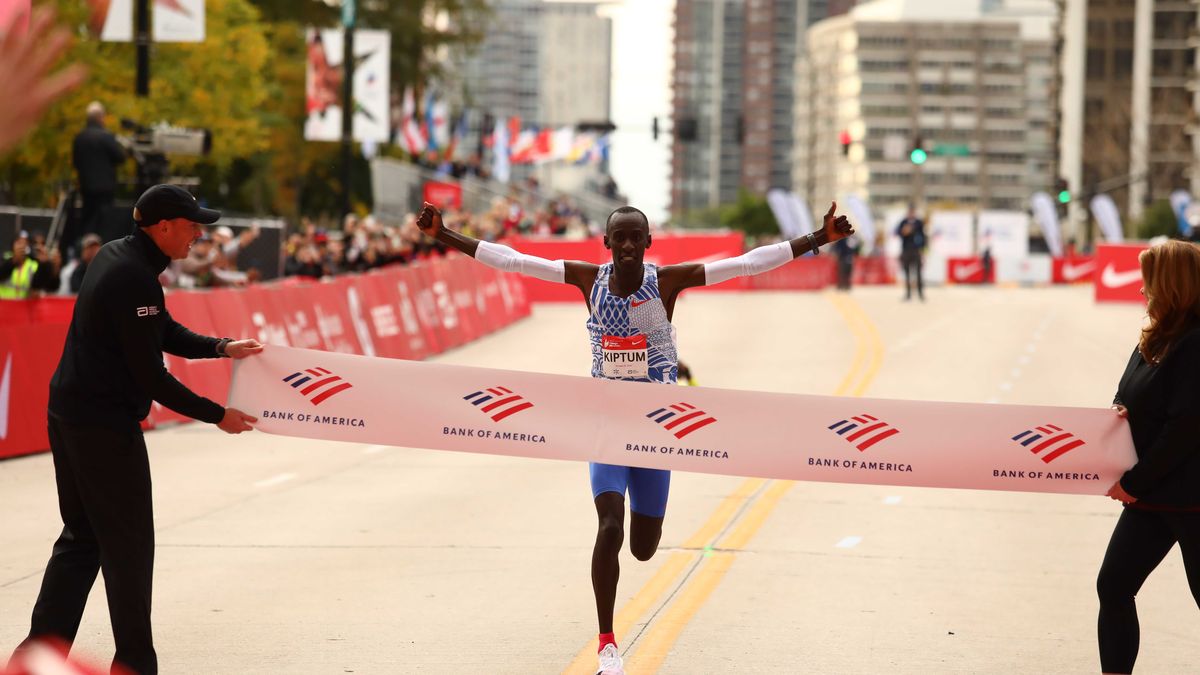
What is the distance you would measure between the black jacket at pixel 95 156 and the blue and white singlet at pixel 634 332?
47.3 feet

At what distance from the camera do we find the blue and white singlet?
303 inches

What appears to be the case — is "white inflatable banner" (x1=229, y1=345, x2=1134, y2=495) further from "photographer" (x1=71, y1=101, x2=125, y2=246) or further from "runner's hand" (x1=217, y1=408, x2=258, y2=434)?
"photographer" (x1=71, y1=101, x2=125, y2=246)

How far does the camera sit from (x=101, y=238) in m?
21.1

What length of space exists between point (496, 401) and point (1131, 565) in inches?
121

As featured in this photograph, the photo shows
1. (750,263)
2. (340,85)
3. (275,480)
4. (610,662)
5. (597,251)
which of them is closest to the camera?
(610,662)

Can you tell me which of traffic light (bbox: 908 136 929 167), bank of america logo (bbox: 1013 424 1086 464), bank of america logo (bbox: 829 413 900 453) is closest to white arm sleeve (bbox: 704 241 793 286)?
bank of america logo (bbox: 829 413 900 453)

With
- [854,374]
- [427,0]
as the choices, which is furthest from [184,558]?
[427,0]

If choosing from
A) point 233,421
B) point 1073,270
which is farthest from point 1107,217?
point 233,421

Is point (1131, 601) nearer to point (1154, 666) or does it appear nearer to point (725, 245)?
point (1154, 666)

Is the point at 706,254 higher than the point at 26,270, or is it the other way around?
the point at 26,270

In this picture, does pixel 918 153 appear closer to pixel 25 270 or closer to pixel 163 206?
pixel 25 270

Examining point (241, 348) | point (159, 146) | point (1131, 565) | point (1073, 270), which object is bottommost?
point (1073, 270)

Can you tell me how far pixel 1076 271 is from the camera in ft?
220

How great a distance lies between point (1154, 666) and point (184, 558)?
230 inches
